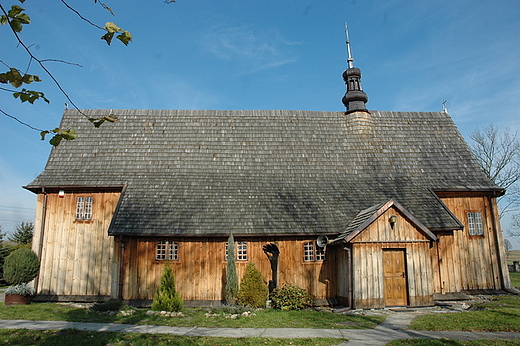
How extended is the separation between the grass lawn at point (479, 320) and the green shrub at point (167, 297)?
7.30m

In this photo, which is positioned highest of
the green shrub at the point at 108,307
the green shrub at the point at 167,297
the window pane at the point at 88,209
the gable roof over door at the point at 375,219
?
the window pane at the point at 88,209

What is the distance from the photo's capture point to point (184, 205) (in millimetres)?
14992

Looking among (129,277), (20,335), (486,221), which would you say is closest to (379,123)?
(486,221)

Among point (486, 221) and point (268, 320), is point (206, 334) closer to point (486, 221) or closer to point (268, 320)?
point (268, 320)

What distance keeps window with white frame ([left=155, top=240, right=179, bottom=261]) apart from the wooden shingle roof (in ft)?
2.53

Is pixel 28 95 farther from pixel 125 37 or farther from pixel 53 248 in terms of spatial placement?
pixel 53 248

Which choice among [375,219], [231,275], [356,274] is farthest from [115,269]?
[375,219]

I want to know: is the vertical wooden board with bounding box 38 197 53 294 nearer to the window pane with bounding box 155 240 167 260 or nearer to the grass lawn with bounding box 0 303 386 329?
the grass lawn with bounding box 0 303 386 329

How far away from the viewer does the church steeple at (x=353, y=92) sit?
19906mm

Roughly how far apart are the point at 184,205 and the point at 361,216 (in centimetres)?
685

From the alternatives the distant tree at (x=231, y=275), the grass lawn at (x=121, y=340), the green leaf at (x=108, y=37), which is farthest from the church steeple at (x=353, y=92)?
the green leaf at (x=108, y=37)

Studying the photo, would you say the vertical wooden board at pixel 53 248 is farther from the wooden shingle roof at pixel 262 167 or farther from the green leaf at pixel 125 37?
the green leaf at pixel 125 37

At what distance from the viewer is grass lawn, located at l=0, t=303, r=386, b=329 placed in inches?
405

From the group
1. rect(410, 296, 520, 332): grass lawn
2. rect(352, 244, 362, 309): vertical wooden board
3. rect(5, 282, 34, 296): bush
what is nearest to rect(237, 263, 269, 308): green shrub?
rect(352, 244, 362, 309): vertical wooden board
